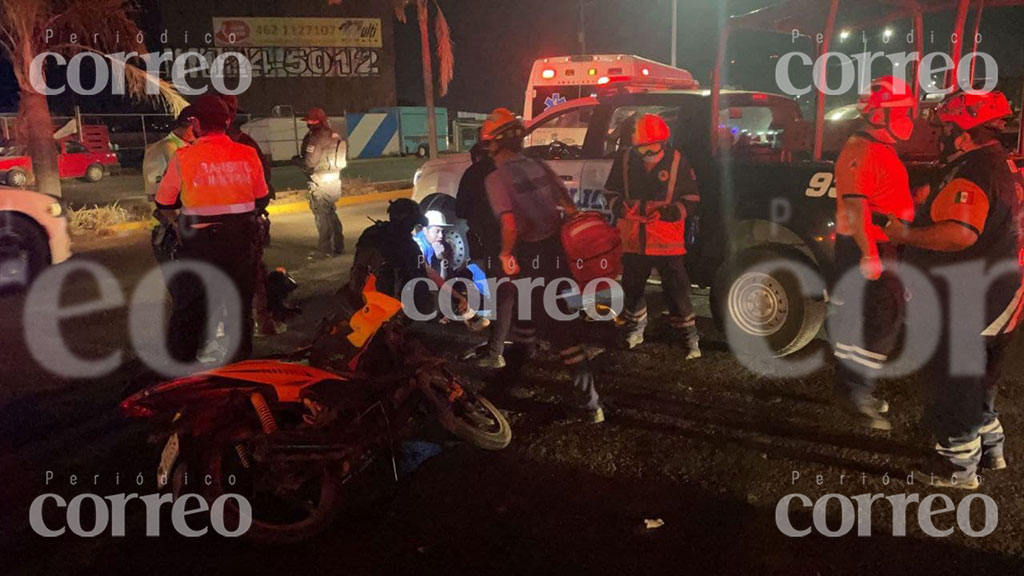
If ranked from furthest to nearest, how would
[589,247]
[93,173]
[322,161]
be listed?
[93,173] → [322,161] → [589,247]

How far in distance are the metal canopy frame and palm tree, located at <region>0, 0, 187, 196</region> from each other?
9.33 meters

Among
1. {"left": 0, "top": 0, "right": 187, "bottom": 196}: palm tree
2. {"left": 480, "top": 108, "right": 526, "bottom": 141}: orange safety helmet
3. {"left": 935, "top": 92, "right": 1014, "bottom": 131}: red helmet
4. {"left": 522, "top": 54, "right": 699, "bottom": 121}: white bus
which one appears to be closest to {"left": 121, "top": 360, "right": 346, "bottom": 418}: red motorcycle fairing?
{"left": 480, "top": 108, "right": 526, "bottom": 141}: orange safety helmet

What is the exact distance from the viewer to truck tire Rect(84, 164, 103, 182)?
70.0 feet

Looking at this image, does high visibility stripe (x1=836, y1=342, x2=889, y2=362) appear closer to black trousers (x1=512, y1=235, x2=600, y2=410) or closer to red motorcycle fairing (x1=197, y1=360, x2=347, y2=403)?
black trousers (x1=512, y1=235, x2=600, y2=410)

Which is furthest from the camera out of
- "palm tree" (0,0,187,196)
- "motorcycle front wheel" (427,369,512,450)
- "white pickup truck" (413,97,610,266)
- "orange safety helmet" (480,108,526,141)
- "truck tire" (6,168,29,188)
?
"truck tire" (6,168,29,188)

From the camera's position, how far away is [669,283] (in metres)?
5.81

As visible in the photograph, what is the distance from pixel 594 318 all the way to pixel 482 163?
1989mm

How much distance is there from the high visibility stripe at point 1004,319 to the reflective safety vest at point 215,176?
4.12 metres

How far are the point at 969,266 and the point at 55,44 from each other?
1334 cm

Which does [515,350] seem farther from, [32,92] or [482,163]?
[32,92]

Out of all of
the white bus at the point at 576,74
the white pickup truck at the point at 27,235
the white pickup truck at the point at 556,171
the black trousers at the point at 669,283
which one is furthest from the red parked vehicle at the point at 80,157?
the black trousers at the point at 669,283

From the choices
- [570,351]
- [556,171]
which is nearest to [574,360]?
[570,351]

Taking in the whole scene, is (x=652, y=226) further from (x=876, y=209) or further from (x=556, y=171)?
(x=876, y=209)

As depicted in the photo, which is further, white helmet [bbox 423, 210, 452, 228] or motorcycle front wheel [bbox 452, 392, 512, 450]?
white helmet [bbox 423, 210, 452, 228]
